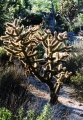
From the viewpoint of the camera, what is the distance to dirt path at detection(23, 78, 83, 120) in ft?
20.6

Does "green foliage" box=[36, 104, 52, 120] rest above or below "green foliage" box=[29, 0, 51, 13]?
above

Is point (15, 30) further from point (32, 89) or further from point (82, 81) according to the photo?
point (82, 81)

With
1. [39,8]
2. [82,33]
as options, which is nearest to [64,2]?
[82,33]

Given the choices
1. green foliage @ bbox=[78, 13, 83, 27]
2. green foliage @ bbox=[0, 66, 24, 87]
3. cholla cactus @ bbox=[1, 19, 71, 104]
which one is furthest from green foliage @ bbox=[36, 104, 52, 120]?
green foliage @ bbox=[78, 13, 83, 27]

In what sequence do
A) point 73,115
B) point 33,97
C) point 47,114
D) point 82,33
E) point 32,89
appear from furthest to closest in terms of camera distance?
1. point 82,33
2. point 32,89
3. point 33,97
4. point 73,115
5. point 47,114

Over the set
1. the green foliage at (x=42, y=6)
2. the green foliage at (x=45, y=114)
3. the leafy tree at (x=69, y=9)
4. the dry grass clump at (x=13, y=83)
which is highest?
the green foliage at (x=45, y=114)

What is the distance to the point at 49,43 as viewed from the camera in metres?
6.28

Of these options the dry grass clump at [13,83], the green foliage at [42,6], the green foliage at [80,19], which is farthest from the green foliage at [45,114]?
the green foliage at [42,6]

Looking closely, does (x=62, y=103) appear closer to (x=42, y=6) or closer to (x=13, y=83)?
(x=13, y=83)

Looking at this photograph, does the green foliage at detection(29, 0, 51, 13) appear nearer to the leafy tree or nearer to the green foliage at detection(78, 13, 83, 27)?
the green foliage at detection(78, 13, 83, 27)

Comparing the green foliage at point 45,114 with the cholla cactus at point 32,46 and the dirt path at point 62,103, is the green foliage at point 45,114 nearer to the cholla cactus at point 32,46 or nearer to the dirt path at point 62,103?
the dirt path at point 62,103

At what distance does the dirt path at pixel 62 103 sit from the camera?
20.6 feet

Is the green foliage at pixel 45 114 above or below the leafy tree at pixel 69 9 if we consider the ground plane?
above

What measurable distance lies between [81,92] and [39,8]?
3549 centimetres
